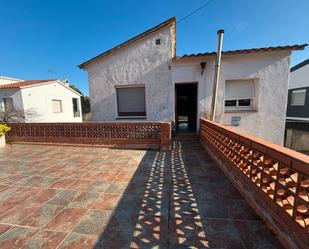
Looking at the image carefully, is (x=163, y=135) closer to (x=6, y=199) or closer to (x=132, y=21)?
(x=6, y=199)

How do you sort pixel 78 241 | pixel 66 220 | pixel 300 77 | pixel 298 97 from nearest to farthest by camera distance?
1. pixel 78 241
2. pixel 66 220
3. pixel 300 77
4. pixel 298 97

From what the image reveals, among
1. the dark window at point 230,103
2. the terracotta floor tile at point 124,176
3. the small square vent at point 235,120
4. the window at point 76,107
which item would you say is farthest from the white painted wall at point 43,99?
the small square vent at point 235,120

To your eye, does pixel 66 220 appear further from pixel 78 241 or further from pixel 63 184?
pixel 63 184

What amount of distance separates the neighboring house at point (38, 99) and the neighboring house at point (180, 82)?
24.6ft

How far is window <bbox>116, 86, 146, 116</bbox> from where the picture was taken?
7.38 meters

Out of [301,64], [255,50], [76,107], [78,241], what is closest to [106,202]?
[78,241]

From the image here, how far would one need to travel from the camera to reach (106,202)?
262cm

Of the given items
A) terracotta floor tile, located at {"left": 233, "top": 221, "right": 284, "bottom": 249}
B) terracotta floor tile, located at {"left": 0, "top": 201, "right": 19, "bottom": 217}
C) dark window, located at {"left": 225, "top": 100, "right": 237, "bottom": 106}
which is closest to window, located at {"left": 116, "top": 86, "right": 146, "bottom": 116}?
dark window, located at {"left": 225, "top": 100, "right": 237, "bottom": 106}

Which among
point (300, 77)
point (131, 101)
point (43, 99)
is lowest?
point (131, 101)

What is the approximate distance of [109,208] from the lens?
2.45 meters

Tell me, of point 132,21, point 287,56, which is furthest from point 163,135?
point 132,21

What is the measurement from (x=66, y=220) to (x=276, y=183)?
2.97m

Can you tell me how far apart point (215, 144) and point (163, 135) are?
1868 millimetres

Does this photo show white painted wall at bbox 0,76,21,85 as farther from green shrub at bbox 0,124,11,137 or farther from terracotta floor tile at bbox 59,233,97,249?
terracotta floor tile at bbox 59,233,97,249
